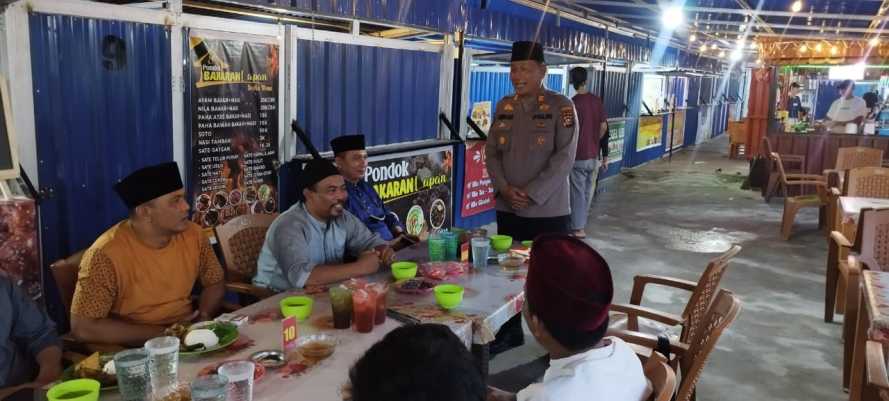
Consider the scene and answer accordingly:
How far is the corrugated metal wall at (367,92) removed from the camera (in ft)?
16.5

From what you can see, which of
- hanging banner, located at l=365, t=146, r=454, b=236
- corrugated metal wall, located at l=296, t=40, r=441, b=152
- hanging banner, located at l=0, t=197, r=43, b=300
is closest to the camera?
hanging banner, located at l=0, t=197, r=43, b=300

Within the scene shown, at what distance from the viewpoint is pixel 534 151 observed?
4.29 metres

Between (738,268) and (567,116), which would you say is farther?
(738,268)

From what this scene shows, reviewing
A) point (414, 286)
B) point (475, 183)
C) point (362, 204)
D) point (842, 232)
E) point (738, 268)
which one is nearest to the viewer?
point (414, 286)

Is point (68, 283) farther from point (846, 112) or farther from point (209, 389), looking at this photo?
point (846, 112)

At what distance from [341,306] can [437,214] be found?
438cm

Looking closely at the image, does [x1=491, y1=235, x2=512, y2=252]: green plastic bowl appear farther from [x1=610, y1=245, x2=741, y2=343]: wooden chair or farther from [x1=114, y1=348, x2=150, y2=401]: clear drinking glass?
[x1=114, y1=348, x2=150, y2=401]: clear drinking glass

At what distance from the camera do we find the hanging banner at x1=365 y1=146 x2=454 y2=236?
5.63 meters

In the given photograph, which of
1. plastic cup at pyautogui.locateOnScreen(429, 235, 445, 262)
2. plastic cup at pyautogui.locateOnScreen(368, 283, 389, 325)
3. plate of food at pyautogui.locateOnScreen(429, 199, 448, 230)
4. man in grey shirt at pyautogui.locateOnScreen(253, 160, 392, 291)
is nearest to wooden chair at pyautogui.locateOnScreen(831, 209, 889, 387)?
plastic cup at pyautogui.locateOnScreen(429, 235, 445, 262)

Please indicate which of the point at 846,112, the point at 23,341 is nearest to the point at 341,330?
the point at 23,341

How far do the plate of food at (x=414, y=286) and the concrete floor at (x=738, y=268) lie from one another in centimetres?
139

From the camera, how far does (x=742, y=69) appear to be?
25844mm

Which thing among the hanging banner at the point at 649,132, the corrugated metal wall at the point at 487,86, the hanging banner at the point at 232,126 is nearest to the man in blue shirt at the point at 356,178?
the hanging banner at the point at 232,126

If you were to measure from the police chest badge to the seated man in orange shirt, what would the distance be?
2.33 metres
